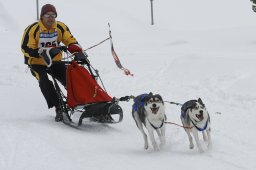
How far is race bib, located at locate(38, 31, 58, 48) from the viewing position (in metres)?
7.14

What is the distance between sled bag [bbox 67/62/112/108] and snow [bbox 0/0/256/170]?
17.3 inches

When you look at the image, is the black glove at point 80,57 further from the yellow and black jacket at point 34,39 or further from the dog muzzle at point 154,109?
the dog muzzle at point 154,109

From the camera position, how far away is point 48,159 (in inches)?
195

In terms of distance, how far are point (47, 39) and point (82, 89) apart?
99 centimetres

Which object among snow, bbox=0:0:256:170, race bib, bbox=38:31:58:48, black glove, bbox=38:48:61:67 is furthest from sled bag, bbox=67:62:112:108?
race bib, bbox=38:31:58:48

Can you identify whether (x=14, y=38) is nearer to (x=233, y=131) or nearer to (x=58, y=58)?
(x=58, y=58)

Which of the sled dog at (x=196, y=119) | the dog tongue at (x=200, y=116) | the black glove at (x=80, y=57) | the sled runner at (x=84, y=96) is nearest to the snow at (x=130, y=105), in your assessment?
the sled dog at (x=196, y=119)

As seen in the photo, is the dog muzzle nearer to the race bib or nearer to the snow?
the snow

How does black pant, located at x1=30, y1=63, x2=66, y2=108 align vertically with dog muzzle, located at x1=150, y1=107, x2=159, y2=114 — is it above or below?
above

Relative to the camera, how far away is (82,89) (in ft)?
22.4

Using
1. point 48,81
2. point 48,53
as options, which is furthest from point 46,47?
point 48,81

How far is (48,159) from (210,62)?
704cm

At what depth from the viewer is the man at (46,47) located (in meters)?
6.99

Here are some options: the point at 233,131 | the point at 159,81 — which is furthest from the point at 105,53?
the point at 233,131
